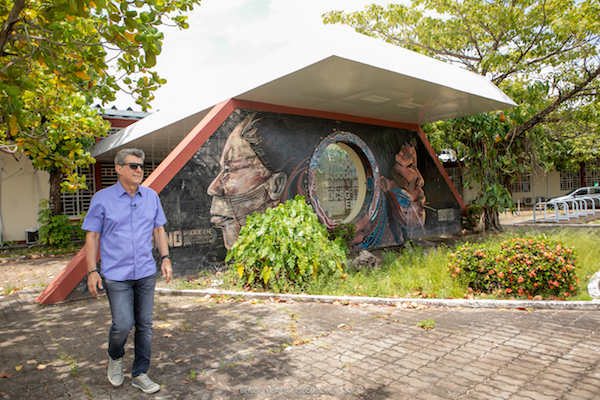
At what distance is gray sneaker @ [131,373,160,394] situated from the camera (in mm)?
3080

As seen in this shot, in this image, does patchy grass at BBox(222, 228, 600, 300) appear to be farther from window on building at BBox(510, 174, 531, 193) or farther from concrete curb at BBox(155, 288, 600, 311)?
window on building at BBox(510, 174, 531, 193)

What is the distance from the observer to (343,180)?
42.8ft

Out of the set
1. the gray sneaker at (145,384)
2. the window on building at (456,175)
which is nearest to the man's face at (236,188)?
the gray sneaker at (145,384)

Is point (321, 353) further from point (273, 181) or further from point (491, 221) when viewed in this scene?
point (491, 221)

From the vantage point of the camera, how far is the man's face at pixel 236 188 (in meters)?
7.79

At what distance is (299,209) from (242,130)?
7.84 ft

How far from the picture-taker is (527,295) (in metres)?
5.34

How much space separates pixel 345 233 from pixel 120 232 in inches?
267

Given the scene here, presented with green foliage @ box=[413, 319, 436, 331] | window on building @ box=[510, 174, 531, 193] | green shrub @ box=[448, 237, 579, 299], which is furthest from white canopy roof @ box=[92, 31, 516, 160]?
window on building @ box=[510, 174, 531, 193]

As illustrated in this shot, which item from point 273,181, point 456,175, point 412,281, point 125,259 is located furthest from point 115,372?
point 456,175

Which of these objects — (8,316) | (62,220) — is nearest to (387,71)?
(8,316)

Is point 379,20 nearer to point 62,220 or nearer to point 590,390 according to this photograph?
point 62,220

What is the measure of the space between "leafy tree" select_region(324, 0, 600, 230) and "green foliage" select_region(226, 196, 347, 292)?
785 centimetres

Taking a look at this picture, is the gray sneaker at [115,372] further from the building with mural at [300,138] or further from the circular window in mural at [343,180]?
the circular window in mural at [343,180]
